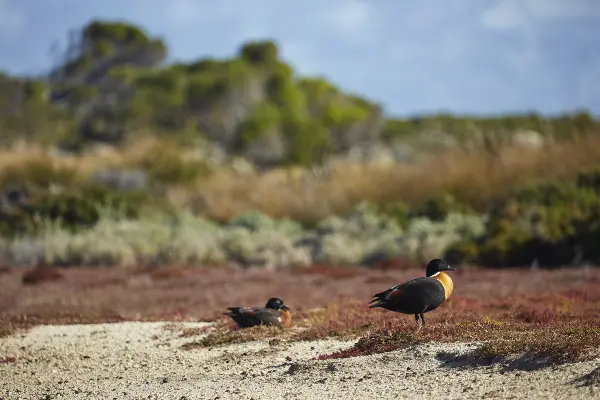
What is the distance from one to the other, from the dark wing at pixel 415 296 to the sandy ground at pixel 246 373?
0.73m

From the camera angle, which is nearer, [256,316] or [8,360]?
[8,360]

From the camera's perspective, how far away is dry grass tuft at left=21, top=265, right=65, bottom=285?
21688 millimetres

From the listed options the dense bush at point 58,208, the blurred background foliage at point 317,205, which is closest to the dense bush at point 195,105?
the blurred background foliage at point 317,205

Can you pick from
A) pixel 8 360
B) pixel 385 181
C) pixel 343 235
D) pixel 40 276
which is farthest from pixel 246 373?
pixel 385 181

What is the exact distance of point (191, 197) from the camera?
34625mm

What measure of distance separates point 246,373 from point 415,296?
1888 mm

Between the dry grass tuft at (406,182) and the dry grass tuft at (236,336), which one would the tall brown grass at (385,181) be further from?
the dry grass tuft at (236,336)

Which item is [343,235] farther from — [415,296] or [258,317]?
[415,296]

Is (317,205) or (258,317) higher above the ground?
(317,205)

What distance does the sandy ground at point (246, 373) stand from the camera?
907 cm

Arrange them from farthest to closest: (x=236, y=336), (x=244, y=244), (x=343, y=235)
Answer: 1. (x=343, y=235)
2. (x=244, y=244)
3. (x=236, y=336)

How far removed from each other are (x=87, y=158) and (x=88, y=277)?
2059 centimetres

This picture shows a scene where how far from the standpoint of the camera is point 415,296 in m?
11.1

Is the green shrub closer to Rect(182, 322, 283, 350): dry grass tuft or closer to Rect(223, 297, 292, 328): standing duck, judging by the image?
Rect(223, 297, 292, 328): standing duck
